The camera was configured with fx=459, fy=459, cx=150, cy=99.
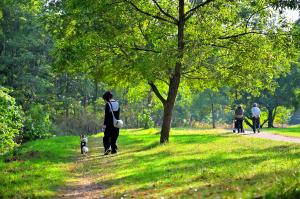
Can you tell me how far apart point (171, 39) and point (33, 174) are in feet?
33.2

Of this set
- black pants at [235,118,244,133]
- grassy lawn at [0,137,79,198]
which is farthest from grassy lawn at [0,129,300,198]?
black pants at [235,118,244,133]

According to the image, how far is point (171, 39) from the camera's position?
20.4m

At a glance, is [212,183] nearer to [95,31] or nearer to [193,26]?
[95,31]

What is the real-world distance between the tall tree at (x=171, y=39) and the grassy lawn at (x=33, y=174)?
4.46 m

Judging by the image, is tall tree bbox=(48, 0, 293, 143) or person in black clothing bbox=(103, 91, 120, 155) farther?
tall tree bbox=(48, 0, 293, 143)

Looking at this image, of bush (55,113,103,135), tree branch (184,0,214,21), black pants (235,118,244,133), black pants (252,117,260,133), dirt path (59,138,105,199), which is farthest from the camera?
bush (55,113,103,135)

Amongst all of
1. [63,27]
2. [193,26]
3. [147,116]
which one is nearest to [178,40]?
[193,26]

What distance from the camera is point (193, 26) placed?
2100 centimetres

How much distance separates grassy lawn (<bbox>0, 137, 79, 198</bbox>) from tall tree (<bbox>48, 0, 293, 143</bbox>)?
4.46m

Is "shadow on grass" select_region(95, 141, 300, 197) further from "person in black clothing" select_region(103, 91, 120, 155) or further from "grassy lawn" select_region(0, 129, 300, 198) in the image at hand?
"person in black clothing" select_region(103, 91, 120, 155)

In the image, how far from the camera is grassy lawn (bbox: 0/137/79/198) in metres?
9.92

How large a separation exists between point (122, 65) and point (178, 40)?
2.67 m

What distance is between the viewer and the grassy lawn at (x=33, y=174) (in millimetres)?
9922

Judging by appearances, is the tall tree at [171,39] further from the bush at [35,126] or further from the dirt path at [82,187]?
the bush at [35,126]
